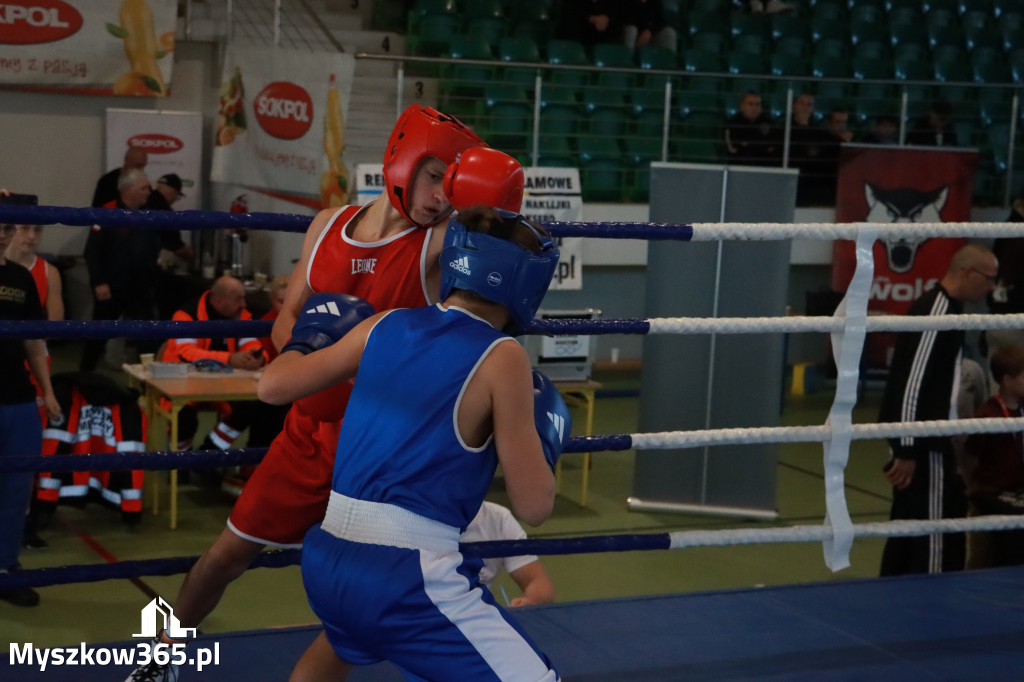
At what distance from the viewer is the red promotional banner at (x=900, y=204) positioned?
886 centimetres

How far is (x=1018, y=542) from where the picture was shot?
412 centimetres

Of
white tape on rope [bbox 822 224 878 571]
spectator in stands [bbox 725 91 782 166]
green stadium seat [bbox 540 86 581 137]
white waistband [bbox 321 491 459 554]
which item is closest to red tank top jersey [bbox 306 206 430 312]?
white waistband [bbox 321 491 459 554]

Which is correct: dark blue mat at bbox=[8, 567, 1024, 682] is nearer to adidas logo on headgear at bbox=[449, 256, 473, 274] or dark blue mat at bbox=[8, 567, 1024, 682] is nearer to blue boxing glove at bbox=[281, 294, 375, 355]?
blue boxing glove at bbox=[281, 294, 375, 355]

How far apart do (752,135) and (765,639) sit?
277 inches

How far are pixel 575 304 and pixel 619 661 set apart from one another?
6841mm

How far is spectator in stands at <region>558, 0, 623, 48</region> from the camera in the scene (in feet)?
32.5

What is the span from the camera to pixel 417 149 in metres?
2.28

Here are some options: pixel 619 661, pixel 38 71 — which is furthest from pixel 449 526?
pixel 38 71

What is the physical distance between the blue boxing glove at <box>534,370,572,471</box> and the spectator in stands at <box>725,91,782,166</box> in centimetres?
742

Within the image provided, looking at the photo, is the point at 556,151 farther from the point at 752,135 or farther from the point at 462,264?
the point at 462,264

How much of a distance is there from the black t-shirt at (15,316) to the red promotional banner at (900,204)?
6418 millimetres

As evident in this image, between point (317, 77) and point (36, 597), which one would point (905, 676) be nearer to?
point (36, 597)

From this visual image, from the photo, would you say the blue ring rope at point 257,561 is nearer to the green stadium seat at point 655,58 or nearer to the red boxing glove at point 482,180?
the red boxing glove at point 482,180

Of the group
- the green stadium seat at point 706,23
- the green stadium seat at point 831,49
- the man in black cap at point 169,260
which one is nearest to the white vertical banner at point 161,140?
the man in black cap at point 169,260
